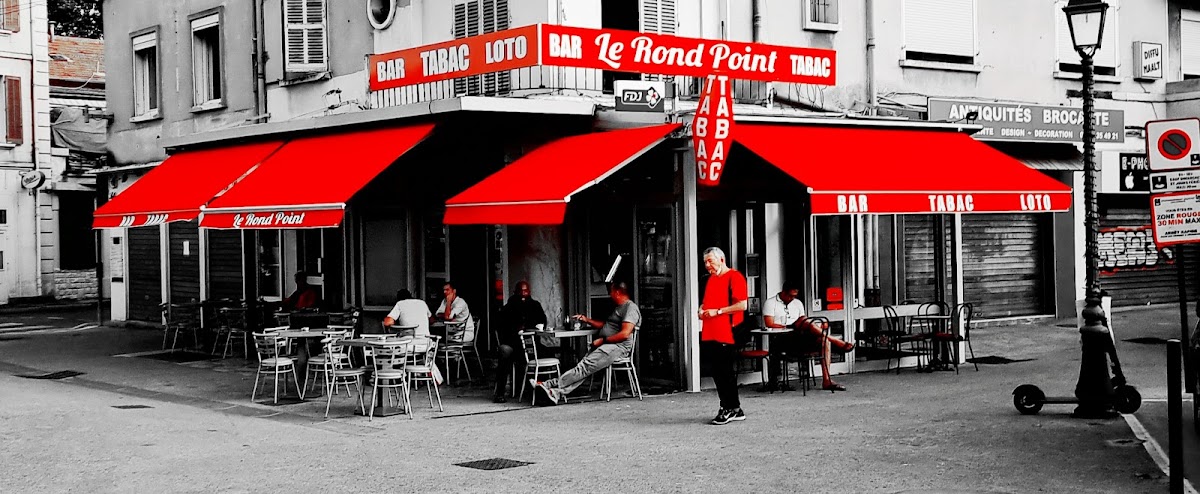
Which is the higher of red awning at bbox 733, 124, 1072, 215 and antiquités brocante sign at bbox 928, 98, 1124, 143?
antiquités brocante sign at bbox 928, 98, 1124, 143

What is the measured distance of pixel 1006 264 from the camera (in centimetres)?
2256

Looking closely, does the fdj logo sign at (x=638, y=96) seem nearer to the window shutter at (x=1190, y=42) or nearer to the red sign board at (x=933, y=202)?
the red sign board at (x=933, y=202)

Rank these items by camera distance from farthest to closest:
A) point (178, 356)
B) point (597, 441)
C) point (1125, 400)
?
1. point (178, 356)
2. point (1125, 400)
3. point (597, 441)

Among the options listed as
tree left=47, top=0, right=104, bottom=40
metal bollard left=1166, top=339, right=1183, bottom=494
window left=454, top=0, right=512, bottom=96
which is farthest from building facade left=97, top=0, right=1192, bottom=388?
tree left=47, top=0, right=104, bottom=40

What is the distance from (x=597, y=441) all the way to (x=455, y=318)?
508 cm

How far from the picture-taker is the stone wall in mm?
32844

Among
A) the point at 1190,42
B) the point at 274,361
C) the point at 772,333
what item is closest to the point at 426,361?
the point at 274,361

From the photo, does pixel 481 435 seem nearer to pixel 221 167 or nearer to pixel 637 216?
pixel 637 216

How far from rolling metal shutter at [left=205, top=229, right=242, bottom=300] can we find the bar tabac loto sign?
6392mm

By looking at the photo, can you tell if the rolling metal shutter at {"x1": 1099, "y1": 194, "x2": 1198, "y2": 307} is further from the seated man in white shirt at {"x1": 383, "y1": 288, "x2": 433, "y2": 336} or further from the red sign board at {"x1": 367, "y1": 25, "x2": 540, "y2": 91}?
the seated man in white shirt at {"x1": 383, "y1": 288, "x2": 433, "y2": 336}

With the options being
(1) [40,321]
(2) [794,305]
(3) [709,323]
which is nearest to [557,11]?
(2) [794,305]

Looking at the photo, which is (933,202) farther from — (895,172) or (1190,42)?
(1190,42)

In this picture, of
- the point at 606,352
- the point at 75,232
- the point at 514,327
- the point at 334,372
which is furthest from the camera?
the point at 75,232

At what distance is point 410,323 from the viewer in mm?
14484
